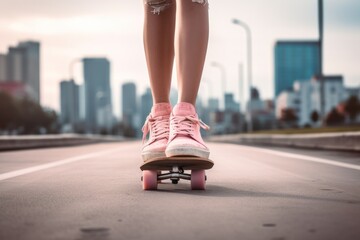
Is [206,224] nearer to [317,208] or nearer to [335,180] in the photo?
[317,208]

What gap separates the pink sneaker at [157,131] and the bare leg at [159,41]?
0.24 metres

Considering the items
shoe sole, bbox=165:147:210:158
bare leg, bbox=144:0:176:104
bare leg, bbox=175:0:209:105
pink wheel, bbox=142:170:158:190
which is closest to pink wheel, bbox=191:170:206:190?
shoe sole, bbox=165:147:210:158

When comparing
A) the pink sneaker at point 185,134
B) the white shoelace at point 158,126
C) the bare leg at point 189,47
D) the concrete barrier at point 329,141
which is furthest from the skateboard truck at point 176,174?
the concrete barrier at point 329,141

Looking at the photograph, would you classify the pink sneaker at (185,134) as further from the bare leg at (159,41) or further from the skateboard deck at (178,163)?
the bare leg at (159,41)

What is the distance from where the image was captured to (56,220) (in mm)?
2930

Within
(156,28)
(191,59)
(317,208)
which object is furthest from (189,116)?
(317,208)

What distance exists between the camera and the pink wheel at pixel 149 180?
4297mm

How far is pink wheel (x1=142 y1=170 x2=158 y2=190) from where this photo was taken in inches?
169

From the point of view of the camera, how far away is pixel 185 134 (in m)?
4.60

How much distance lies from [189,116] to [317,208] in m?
Answer: 1.65

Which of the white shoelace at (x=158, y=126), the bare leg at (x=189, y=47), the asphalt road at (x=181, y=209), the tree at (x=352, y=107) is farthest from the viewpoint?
the tree at (x=352, y=107)

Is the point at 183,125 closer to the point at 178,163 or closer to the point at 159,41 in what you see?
the point at 178,163

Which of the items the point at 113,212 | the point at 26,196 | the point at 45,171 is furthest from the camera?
the point at 45,171

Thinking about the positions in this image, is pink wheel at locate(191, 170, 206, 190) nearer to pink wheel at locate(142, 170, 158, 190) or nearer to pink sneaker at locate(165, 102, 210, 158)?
pink sneaker at locate(165, 102, 210, 158)
